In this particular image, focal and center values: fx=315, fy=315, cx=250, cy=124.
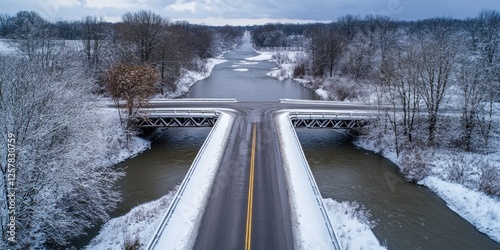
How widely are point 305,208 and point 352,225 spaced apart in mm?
3848

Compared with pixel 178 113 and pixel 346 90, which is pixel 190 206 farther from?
pixel 346 90

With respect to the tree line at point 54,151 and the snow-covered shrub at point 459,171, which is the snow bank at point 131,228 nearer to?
the tree line at point 54,151

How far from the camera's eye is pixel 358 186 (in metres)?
24.8

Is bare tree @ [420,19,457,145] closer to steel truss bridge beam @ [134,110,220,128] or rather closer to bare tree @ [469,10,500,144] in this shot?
bare tree @ [469,10,500,144]

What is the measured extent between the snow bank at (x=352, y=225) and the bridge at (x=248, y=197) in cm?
164

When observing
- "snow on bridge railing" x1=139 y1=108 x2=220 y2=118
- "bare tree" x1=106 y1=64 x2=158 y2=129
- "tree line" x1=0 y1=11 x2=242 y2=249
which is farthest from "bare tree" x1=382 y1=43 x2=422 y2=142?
"tree line" x1=0 y1=11 x2=242 y2=249

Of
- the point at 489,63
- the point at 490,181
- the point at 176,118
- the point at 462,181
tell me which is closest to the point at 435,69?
the point at 489,63

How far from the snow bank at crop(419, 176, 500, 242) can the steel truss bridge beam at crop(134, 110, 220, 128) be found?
70.2ft

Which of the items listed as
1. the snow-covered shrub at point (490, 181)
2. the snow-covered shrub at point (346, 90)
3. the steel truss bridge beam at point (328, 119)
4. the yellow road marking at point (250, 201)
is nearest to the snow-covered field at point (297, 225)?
the yellow road marking at point (250, 201)

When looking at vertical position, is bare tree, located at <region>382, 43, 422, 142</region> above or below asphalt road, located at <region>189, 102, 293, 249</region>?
above

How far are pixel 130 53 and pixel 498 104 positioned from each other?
49091 mm

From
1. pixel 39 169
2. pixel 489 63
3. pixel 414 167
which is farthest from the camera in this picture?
pixel 489 63

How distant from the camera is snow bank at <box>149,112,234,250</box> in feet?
44.4

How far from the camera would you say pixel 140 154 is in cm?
3152
